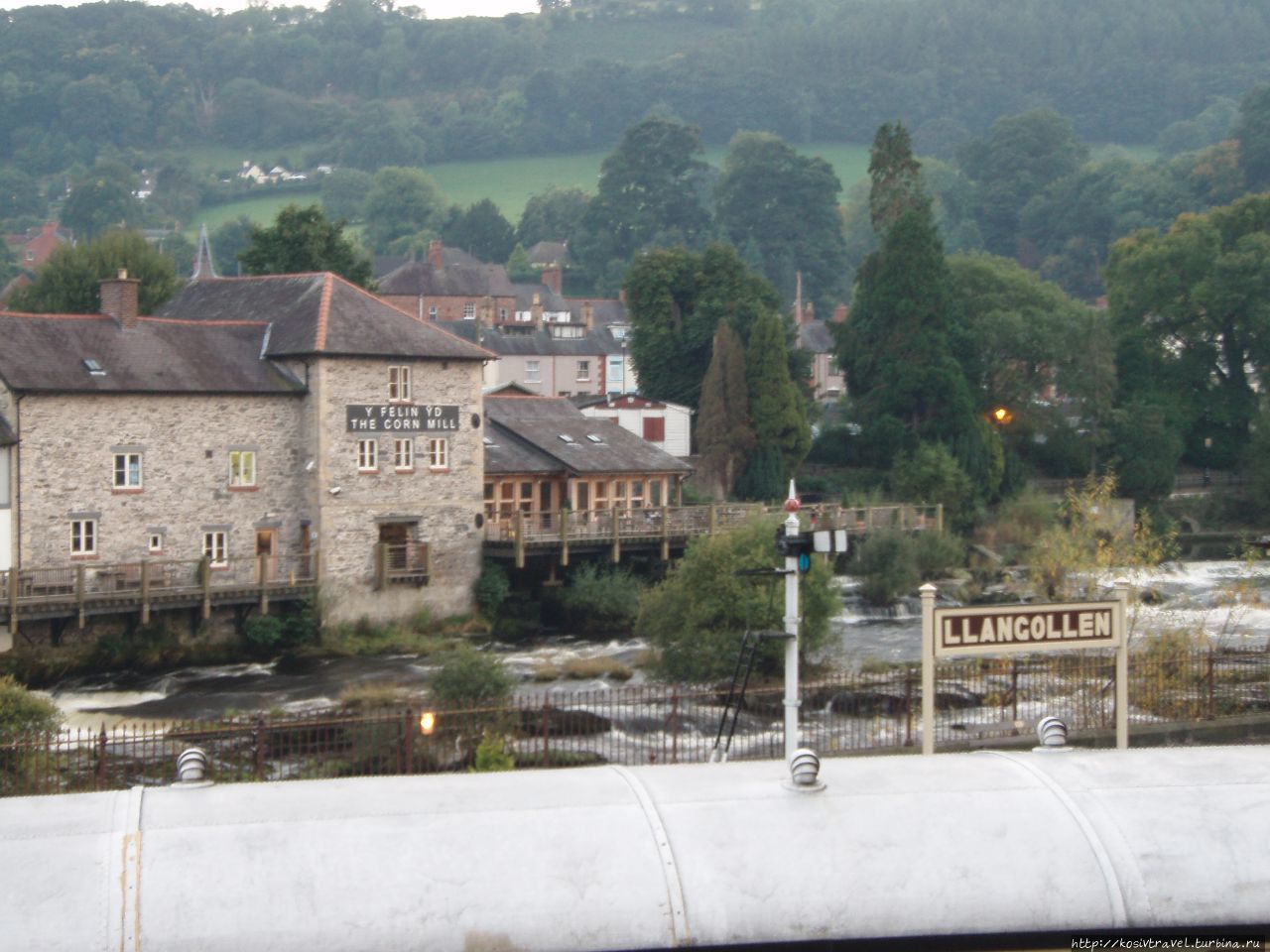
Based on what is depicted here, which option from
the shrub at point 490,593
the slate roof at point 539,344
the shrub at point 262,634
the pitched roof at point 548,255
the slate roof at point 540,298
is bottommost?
the shrub at point 262,634

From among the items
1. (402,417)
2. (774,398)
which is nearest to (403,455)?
(402,417)

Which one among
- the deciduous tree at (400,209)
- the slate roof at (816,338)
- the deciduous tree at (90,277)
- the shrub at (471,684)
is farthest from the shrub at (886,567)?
the deciduous tree at (400,209)

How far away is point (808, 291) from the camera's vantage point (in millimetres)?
140500

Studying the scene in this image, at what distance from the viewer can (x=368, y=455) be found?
158 ft

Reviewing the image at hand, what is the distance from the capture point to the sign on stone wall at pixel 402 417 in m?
47.7

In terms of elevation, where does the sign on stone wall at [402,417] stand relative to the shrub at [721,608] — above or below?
above

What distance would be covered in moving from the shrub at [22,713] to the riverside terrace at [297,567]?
34.5 ft

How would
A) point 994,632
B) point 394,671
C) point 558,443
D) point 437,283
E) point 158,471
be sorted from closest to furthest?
point 994,632 < point 394,671 < point 158,471 < point 558,443 < point 437,283

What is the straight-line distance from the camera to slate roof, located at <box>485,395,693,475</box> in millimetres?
53781

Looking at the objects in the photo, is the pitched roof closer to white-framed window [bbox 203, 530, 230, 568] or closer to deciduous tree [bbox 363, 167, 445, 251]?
deciduous tree [bbox 363, 167, 445, 251]

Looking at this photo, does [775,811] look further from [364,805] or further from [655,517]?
[655,517]

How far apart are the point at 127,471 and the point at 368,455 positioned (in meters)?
6.02

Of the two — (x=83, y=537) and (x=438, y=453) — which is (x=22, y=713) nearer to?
(x=83, y=537)

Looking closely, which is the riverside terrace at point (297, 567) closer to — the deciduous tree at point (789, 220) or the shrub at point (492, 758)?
the shrub at point (492, 758)
